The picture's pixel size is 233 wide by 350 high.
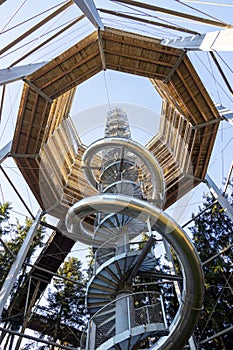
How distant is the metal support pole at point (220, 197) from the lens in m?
9.86

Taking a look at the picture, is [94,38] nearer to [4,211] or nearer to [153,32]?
A: [153,32]

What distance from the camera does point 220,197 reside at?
34.4 ft

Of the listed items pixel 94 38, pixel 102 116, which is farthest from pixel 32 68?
pixel 102 116

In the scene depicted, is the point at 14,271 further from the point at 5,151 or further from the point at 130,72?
the point at 130,72

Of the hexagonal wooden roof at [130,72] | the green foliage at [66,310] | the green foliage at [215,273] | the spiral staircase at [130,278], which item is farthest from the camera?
the green foliage at [66,310]

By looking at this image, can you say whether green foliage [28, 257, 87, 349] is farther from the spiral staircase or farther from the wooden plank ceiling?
the spiral staircase

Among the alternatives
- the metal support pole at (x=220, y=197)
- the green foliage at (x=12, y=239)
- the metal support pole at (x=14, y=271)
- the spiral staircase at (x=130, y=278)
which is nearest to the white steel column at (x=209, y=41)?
the spiral staircase at (x=130, y=278)

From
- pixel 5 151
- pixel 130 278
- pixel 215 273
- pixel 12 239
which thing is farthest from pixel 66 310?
pixel 130 278

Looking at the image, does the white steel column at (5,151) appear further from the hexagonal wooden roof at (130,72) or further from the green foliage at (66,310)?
the green foliage at (66,310)

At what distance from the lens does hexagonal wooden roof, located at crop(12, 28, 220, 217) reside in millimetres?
8398

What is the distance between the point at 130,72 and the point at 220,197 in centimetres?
492

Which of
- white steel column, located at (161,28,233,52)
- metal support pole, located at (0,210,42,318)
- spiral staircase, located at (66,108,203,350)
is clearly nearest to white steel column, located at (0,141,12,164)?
metal support pole, located at (0,210,42,318)

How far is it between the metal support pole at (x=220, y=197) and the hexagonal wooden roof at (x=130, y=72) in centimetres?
33

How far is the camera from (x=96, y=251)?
8.18 meters
